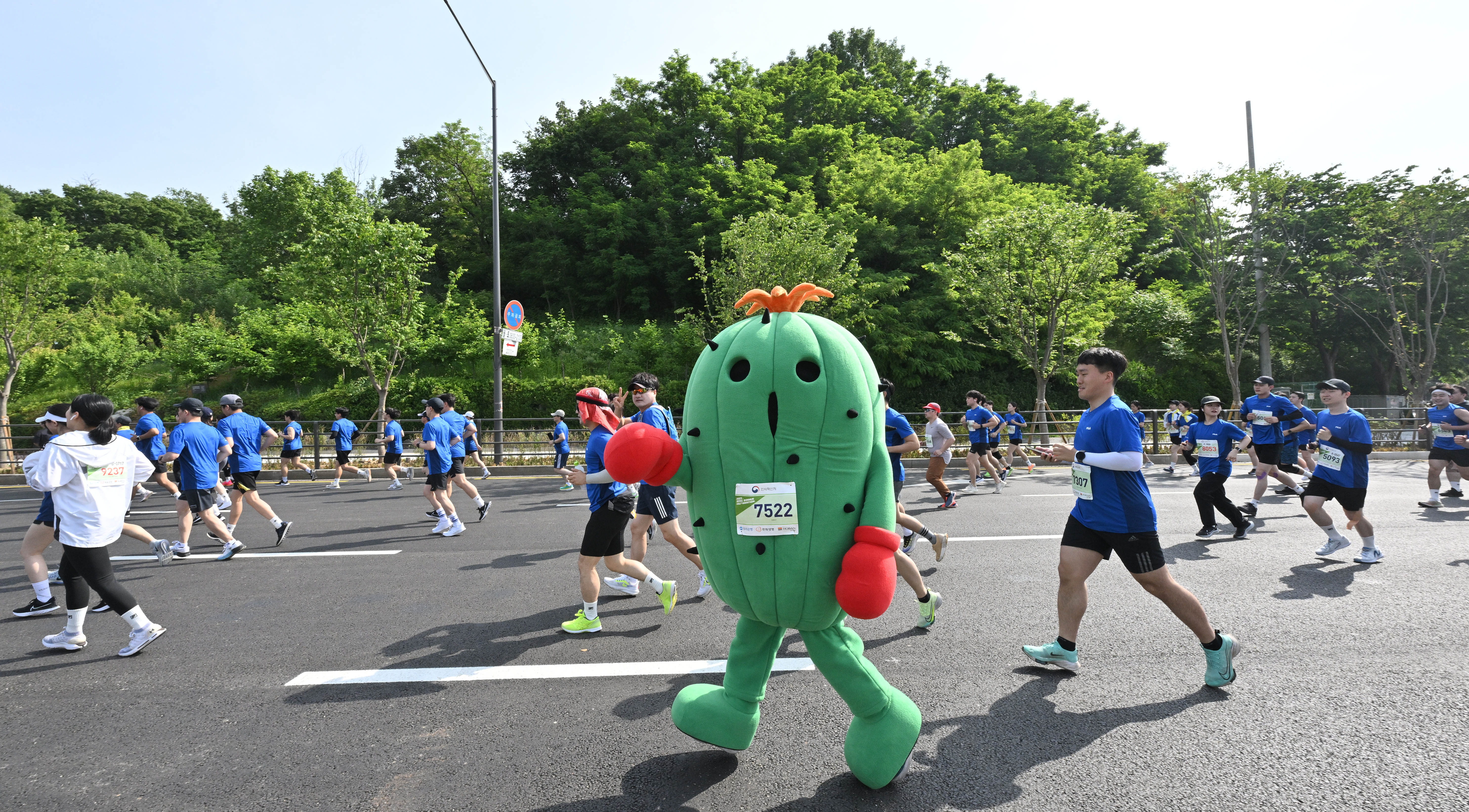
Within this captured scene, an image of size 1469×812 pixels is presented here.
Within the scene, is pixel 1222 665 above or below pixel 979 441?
below

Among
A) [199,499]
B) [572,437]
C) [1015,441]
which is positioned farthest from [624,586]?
[572,437]

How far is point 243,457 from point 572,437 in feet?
36.4

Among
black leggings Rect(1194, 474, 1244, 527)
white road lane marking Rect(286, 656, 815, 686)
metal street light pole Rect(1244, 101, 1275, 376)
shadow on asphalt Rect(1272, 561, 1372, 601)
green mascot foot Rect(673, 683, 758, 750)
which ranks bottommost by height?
white road lane marking Rect(286, 656, 815, 686)

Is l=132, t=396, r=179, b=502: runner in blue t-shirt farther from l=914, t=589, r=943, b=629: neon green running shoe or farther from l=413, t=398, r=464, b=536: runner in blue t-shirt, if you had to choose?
l=914, t=589, r=943, b=629: neon green running shoe

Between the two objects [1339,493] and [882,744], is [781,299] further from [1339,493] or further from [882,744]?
[1339,493]

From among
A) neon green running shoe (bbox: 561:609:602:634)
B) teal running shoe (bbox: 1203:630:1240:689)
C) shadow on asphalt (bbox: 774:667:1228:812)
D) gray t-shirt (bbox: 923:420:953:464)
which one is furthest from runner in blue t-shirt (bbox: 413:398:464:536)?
teal running shoe (bbox: 1203:630:1240:689)

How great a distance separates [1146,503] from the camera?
3.77 metres

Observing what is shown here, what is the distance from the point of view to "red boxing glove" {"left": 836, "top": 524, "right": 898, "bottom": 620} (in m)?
2.42

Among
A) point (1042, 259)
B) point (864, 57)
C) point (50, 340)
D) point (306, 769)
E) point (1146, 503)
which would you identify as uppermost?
point (864, 57)

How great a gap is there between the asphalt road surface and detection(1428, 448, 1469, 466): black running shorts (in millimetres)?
3471

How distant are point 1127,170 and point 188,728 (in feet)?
126

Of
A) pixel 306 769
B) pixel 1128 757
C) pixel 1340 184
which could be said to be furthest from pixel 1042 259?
pixel 306 769

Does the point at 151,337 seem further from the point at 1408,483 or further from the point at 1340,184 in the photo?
the point at 1340,184

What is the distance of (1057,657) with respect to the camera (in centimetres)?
395
